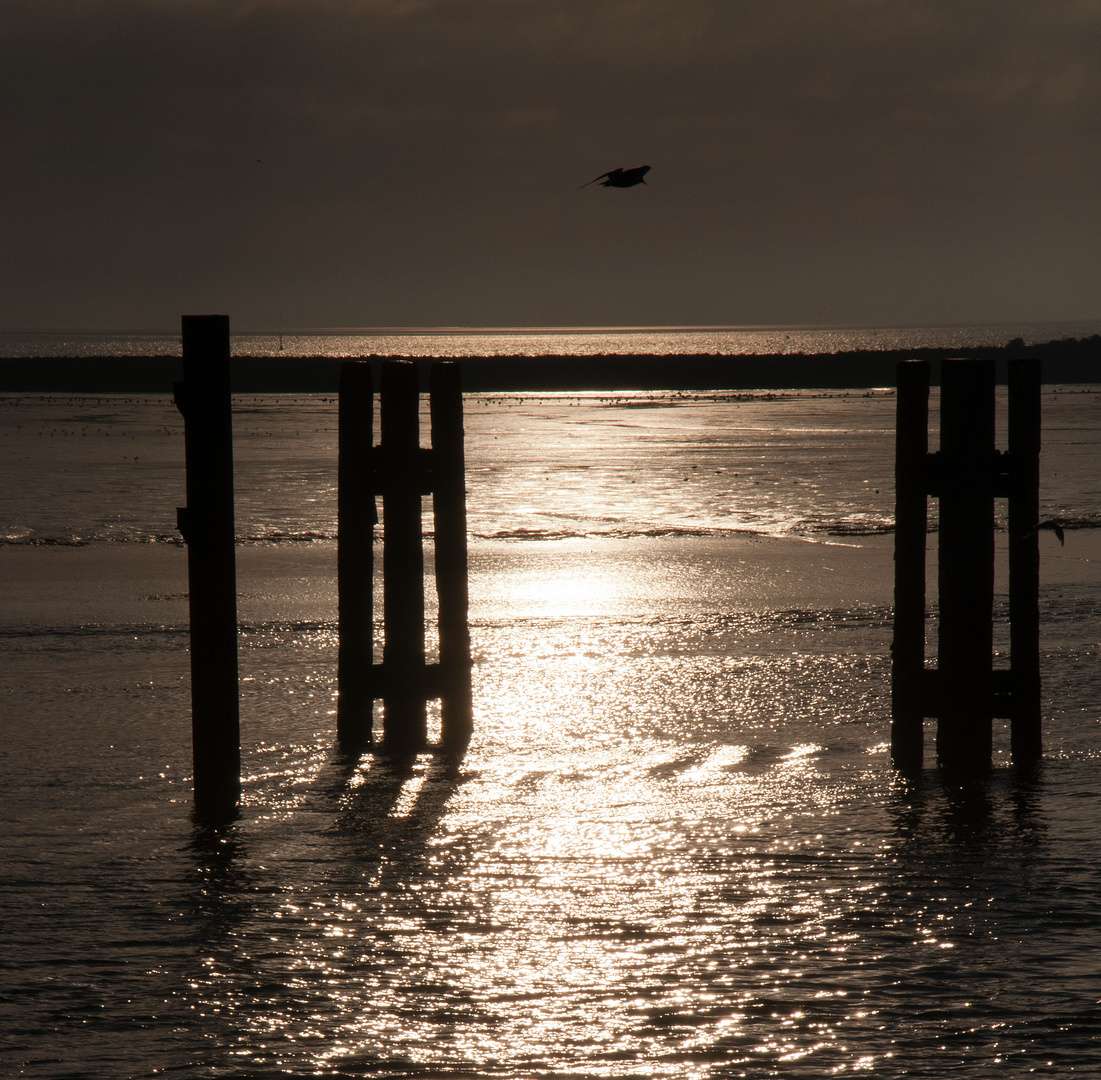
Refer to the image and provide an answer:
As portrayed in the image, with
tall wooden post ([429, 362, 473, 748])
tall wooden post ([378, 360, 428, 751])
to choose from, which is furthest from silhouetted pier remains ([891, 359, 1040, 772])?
tall wooden post ([378, 360, 428, 751])

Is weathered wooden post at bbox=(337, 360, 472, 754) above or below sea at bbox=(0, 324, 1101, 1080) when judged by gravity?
above

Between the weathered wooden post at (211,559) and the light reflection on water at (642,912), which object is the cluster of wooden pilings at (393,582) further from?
the light reflection on water at (642,912)

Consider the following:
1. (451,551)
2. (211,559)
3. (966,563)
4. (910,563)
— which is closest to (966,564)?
(966,563)

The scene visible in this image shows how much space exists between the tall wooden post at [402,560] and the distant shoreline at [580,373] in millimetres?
56017

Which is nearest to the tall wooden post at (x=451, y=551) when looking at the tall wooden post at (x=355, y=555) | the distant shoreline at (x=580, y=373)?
the tall wooden post at (x=355, y=555)

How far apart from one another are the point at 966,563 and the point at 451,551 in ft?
8.19

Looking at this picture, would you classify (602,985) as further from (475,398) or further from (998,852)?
(475,398)

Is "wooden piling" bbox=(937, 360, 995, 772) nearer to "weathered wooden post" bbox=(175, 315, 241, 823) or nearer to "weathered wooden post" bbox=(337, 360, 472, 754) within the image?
"weathered wooden post" bbox=(337, 360, 472, 754)

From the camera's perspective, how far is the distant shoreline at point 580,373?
65.4 metres

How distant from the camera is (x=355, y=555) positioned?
6707 millimetres

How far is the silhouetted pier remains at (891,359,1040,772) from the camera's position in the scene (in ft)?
19.6

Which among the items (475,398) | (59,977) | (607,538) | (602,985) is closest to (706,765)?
(602,985)

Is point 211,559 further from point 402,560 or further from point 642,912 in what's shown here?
point 642,912

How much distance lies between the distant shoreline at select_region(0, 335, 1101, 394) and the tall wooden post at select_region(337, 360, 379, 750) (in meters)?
56.0
